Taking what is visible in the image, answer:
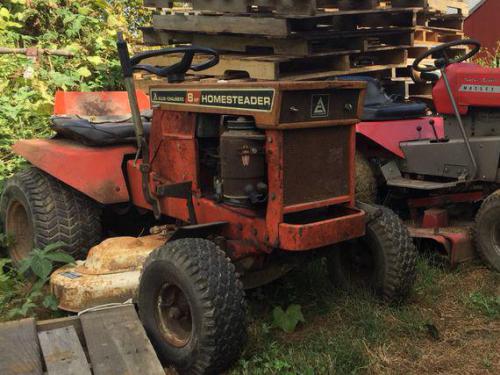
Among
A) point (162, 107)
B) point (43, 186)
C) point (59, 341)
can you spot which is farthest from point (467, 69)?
point (59, 341)

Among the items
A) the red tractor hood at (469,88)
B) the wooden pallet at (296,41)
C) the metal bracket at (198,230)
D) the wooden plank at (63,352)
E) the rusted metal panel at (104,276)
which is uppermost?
the wooden pallet at (296,41)

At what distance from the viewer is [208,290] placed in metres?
2.55

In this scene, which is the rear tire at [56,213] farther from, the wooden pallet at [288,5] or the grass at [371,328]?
the wooden pallet at [288,5]

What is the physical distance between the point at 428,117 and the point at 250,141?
251 cm

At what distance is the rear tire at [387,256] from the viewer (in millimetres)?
3109

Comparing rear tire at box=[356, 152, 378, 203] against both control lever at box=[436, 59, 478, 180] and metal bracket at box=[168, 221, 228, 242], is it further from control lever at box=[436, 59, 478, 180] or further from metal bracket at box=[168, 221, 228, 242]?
metal bracket at box=[168, 221, 228, 242]

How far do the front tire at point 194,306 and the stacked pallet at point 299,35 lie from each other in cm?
254

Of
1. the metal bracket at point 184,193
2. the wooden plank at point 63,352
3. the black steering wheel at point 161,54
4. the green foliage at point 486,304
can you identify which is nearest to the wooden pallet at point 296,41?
the black steering wheel at point 161,54

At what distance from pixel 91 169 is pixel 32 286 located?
2.38ft

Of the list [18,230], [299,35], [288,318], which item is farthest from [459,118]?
[18,230]

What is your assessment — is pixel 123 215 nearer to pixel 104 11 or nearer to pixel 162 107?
pixel 162 107

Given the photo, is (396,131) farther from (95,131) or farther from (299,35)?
(95,131)

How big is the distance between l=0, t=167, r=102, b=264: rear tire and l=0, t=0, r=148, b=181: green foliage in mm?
1773

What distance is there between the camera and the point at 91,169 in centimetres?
363
